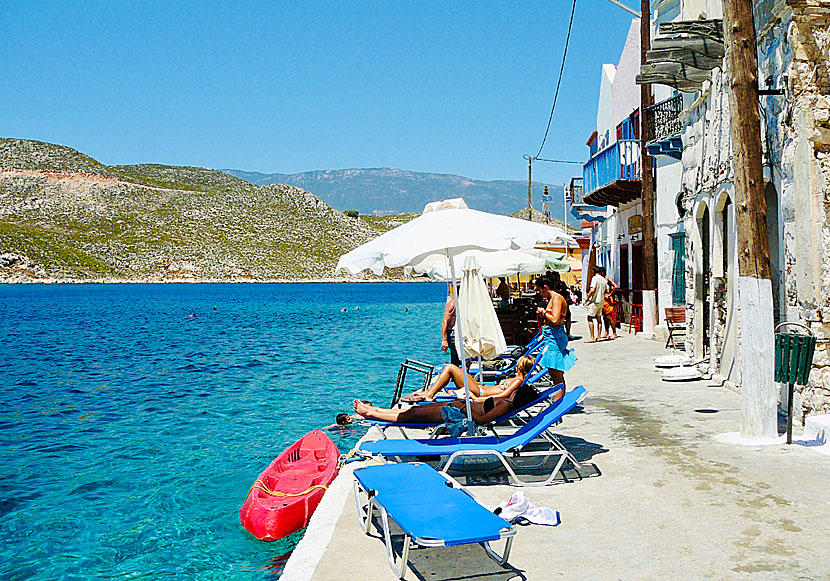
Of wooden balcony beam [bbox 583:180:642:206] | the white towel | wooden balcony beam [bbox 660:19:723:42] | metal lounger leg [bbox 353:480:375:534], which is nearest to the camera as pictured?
the white towel

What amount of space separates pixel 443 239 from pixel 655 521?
116 inches

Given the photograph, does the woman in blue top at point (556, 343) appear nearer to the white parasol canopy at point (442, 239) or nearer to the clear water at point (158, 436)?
the white parasol canopy at point (442, 239)

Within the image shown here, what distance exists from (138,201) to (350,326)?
113m

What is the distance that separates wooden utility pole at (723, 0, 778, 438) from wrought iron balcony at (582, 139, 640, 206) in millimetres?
13467

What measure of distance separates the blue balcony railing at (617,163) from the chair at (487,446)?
15164mm

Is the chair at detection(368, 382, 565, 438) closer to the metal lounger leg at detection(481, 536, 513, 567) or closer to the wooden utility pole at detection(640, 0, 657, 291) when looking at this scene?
the metal lounger leg at detection(481, 536, 513, 567)

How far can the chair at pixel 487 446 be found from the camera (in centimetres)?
632

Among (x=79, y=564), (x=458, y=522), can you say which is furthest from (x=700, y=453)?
(x=79, y=564)

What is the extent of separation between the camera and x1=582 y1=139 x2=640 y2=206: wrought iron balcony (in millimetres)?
20844

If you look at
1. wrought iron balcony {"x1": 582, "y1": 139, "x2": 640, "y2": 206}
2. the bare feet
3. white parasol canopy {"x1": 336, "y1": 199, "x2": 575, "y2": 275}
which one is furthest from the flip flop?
wrought iron balcony {"x1": 582, "y1": 139, "x2": 640, "y2": 206}

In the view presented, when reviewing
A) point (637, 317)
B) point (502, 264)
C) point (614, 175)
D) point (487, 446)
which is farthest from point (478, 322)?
point (614, 175)

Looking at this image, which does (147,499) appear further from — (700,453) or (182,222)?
(182,222)

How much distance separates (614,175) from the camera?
70.0 ft

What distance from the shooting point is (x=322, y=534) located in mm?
5199
